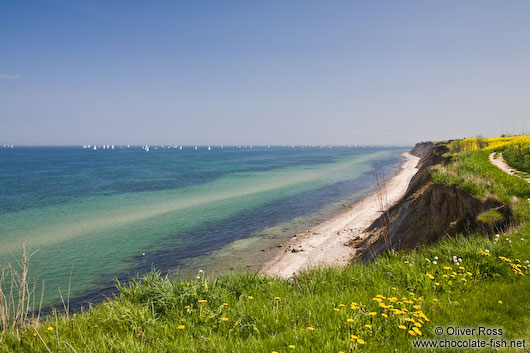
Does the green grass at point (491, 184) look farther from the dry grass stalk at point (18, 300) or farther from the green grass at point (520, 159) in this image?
the dry grass stalk at point (18, 300)

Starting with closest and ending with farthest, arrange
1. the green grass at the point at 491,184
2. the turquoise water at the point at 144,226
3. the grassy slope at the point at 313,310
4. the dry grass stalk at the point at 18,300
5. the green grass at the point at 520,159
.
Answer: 1. the grassy slope at the point at 313,310
2. the dry grass stalk at the point at 18,300
3. the green grass at the point at 491,184
4. the green grass at the point at 520,159
5. the turquoise water at the point at 144,226

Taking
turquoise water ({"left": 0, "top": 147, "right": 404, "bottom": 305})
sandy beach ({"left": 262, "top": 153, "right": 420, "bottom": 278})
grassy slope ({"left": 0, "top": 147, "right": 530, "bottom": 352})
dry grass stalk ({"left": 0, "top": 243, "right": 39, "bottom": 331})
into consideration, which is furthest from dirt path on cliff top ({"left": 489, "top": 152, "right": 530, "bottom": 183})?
dry grass stalk ({"left": 0, "top": 243, "right": 39, "bottom": 331})

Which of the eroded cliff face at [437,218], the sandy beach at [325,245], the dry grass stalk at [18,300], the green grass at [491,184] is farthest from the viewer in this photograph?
the sandy beach at [325,245]

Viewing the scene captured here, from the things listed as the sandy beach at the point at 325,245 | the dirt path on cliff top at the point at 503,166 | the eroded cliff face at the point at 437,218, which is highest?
the dirt path on cliff top at the point at 503,166

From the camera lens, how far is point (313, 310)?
16.5 ft

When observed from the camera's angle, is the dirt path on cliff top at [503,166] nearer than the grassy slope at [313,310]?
No

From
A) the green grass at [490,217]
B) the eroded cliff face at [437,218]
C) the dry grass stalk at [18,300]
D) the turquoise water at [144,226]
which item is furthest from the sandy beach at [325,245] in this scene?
the dry grass stalk at [18,300]

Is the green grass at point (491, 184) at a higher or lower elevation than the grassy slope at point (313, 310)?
higher

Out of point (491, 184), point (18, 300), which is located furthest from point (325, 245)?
point (18, 300)

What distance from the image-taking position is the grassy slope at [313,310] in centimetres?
423

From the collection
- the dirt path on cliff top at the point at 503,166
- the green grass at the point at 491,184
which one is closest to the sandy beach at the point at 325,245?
the green grass at the point at 491,184

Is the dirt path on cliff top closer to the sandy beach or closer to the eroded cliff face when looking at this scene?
the eroded cliff face

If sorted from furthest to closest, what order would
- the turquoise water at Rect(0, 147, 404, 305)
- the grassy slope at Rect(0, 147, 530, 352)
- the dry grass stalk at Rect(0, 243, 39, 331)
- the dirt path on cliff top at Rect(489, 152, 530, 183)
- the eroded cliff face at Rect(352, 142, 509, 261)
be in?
the turquoise water at Rect(0, 147, 404, 305) < the dirt path on cliff top at Rect(489, 152, 530, 183) < the eroded cliff face at Rect(352, 142, 509, 261) < the dry grass stalk at Rect(0, 243, 39, 331) < the grassy slope at Rect(0, 147, 530, 352)

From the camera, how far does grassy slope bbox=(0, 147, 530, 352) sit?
423cm
